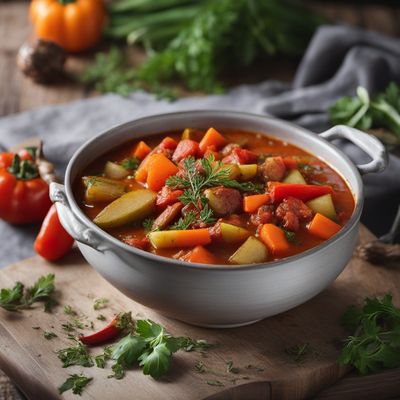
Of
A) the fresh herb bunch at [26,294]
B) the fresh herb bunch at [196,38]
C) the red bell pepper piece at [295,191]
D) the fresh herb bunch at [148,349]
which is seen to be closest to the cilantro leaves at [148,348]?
the fresh herb bunch at [148,349]

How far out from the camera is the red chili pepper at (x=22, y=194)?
4227mm

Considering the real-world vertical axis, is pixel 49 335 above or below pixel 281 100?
below

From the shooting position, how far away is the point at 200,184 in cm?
334

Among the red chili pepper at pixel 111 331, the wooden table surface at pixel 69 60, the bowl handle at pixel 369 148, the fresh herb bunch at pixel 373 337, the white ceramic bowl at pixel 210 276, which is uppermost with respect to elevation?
the bowl handle at pixel 369 148

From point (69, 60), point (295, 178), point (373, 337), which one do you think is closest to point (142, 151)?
point (295, 178)

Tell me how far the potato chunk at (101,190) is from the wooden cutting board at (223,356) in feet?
1.51

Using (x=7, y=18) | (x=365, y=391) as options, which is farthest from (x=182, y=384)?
(x=7, y=18)

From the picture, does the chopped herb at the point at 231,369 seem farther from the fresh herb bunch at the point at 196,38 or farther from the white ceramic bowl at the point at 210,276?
the fresh herb bunch at the point at 196,38

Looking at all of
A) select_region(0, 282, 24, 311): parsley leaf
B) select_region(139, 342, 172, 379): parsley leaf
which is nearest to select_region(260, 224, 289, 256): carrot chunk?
select_region(139, 342, 172, 379): parsley leaf

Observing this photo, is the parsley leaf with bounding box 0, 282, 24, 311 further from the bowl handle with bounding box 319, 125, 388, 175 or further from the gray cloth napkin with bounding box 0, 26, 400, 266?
the bowl handle with bounding box 319, 125, 388, 175

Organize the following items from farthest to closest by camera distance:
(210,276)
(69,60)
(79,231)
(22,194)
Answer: (69,60), (22,194), (79,231), (210,276)

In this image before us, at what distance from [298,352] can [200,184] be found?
33.0 inches

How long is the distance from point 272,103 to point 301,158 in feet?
4.58

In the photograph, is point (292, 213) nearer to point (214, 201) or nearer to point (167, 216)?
point (214, 201)
